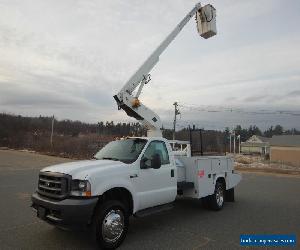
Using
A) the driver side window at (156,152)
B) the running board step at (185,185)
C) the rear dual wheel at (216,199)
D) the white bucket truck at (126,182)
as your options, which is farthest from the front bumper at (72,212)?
the rear dual wheel at (216,199)

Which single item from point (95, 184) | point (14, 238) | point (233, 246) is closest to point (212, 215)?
point (233, 246)

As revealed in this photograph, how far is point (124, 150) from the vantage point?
25.9 feet

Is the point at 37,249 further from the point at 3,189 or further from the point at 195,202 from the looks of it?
the point at 3,189

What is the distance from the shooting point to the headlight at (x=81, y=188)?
243 inches

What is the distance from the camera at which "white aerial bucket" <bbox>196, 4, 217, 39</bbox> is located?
39.0ft

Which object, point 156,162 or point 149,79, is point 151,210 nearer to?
point 156,162

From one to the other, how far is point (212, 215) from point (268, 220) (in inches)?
57.0

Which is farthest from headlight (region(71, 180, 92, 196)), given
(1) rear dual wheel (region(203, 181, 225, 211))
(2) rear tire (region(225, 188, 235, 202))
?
(2) rear tire (region(225, 188, 235, 202))

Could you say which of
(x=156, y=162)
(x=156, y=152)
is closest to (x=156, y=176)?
(x=156, y=162)

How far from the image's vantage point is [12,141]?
277 ft

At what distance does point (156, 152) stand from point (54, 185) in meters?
2.55

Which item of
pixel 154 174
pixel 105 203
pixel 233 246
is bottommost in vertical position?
pixel 233 246

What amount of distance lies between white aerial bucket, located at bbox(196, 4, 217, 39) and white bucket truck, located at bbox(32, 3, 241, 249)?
242 centimetres

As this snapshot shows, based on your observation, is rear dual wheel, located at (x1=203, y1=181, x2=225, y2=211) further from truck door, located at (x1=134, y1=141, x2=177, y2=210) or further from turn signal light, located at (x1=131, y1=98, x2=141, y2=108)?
turn signal light, located at (x1=131, y1=98, x2=141, y2=108)
